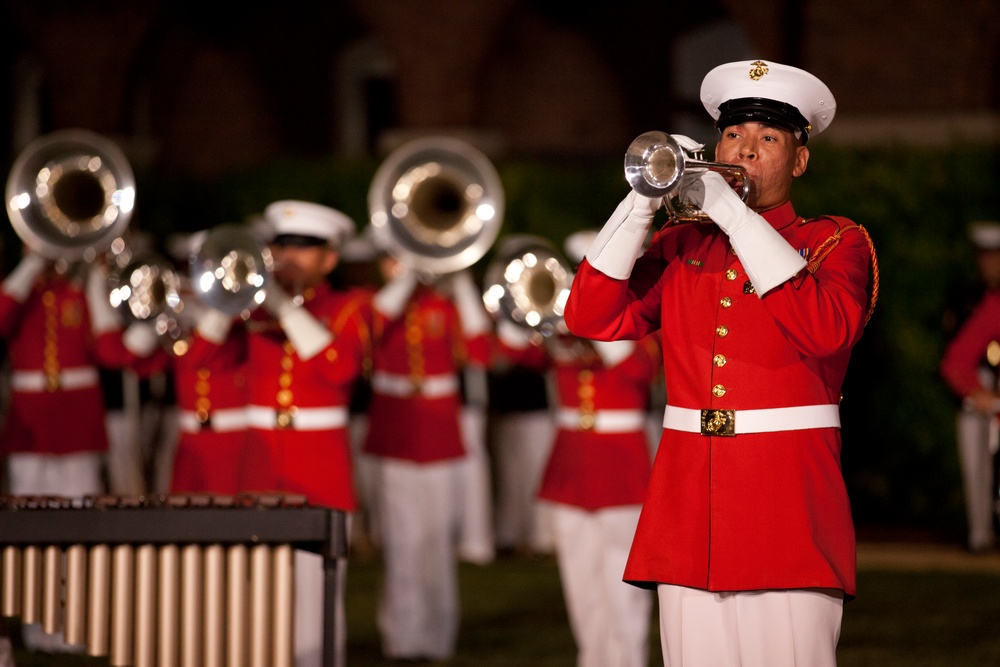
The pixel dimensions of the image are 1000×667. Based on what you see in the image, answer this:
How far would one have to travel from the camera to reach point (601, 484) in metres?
6.30

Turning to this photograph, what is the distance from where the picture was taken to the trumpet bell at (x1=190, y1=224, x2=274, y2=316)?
5840 mm

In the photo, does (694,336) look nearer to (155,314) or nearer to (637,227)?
(637,227)

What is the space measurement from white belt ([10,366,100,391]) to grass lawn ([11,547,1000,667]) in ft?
4.71

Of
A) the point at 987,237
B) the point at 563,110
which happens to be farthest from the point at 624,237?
the point at 563,110

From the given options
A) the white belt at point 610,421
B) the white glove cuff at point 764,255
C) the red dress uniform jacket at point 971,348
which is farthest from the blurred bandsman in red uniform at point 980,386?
the white glove cuff at point 764,255

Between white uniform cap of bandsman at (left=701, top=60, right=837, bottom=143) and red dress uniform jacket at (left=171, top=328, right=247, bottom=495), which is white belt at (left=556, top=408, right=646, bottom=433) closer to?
red dress uniform jacket at (left=171, top=328, right=247, bottom=495)

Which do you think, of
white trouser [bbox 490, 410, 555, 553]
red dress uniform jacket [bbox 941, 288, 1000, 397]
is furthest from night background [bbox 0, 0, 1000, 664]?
white trouser [bbox 490, 410, 555, 553]

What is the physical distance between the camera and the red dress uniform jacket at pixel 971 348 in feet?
28.4

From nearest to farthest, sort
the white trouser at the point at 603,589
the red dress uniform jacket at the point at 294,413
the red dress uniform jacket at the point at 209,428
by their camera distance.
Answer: the red dress uniform jacket at the point at 294,413 < the white trouser at the point at 603,589 < the red dress uniform jacket at the point at 209,428

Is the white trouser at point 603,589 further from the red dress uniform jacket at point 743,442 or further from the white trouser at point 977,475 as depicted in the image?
the white trouser at point 977,475

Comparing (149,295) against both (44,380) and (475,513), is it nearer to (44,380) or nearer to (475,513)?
(44,380)

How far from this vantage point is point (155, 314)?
7395 millimetres

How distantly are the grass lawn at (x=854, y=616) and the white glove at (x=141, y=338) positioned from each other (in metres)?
1.51

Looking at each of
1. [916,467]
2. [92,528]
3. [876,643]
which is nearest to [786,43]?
[916,467]
